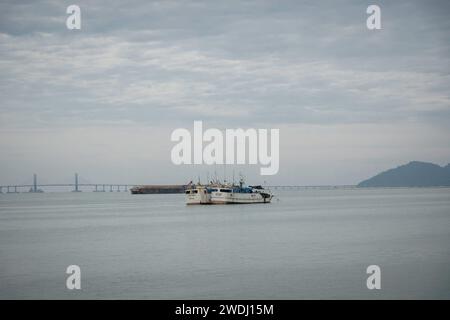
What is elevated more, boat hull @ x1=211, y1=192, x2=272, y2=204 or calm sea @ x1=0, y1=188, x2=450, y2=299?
boat hull @ x1=211, y1=192, x2=272, y2=204

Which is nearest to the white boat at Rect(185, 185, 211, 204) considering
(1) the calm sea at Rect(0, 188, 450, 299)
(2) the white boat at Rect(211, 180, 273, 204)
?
(2) the white boat at Rect(211, 180, 273, 204)

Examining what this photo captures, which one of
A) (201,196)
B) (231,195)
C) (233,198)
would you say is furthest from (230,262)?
(201,196)

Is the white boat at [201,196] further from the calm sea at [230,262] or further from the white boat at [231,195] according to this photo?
the calm sea at [230,262]

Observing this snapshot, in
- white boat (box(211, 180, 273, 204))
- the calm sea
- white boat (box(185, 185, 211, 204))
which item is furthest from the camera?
white boat (box(185, 185, 211, 204))

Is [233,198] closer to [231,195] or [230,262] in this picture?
[231,195]

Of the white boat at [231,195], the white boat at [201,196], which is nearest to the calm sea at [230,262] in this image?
the white boat at [231,195]

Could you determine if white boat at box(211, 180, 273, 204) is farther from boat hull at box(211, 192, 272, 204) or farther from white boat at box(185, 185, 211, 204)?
white boat at box(185, 185, 211, 204)

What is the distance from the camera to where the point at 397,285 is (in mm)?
28000

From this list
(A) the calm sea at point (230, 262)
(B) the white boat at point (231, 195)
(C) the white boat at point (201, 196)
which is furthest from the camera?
(C) the white boat at point (201, 196)

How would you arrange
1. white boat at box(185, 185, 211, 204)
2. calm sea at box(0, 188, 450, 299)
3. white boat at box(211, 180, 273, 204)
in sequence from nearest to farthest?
1. calm sea at box(0, 188, 450, 299)
2. white boat at box(211, 180, 273, 204)
3. white boat at box(185, 185, 211, 204)

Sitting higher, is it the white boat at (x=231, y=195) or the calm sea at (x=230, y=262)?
the white boat at (x=231, y=195)
